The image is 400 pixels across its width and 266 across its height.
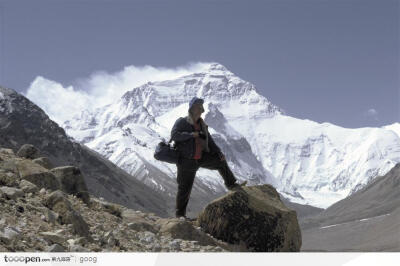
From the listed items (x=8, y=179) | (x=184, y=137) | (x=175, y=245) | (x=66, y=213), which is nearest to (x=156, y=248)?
(x=175, y=245)

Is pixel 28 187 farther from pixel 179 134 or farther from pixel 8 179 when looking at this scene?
pixel 179 134

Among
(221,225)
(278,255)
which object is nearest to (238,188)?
(221,225)

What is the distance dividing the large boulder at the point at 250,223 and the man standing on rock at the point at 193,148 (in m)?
0.52

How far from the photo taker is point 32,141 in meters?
189

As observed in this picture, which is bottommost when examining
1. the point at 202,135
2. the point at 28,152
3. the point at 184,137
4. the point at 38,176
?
the point at 38,176

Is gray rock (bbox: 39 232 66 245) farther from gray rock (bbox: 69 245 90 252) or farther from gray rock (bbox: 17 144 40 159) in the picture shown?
gray rock (bbox: 17 144 40 159)

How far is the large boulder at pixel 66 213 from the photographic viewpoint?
8.28 m

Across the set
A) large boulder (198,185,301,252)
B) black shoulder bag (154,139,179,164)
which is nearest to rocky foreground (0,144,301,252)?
large boulder (198,185,301,252)

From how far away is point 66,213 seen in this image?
8.65 meters

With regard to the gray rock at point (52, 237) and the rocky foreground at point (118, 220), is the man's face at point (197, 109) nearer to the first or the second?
the rocky foreground at point (118, 220)

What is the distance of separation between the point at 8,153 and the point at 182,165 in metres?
5.55

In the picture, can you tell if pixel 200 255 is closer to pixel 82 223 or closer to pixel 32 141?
pixel 82 223

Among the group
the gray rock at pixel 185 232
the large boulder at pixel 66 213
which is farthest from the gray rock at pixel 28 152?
the large boulder at pixel 66 213

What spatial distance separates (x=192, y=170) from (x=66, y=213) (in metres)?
3.21
